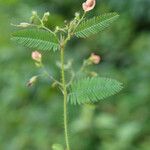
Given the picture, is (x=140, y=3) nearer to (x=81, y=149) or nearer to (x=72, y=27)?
(x=81, y=149)

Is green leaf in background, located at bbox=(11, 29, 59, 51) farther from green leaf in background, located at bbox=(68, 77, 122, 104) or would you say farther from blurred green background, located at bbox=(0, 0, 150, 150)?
blurred green background, located at bbox=(0, 0, 150, 150)

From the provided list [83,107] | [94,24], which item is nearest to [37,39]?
[94,24]

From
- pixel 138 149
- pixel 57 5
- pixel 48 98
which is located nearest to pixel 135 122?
pixel 138 149

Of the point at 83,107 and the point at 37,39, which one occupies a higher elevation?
the point at 83,107

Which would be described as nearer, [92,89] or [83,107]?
[92,89]

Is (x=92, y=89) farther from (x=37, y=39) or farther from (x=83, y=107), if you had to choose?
(x=83, y=107)
